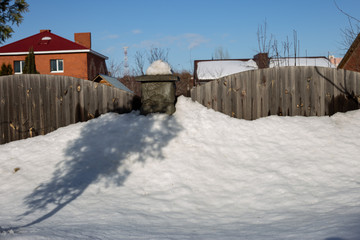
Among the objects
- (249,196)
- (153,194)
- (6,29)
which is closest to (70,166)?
(153,194)

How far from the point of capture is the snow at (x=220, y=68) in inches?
1067

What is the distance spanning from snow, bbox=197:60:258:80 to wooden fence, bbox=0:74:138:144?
18.6 m

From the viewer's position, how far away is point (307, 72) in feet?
28.1

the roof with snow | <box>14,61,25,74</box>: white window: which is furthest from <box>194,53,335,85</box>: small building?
<box>14,61,25,74</box>: white window

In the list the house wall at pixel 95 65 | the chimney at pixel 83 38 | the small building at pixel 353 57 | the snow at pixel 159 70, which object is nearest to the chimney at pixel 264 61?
the small building at pixel 353 57

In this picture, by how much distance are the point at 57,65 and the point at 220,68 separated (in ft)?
47.6

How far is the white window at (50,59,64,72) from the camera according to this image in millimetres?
29167

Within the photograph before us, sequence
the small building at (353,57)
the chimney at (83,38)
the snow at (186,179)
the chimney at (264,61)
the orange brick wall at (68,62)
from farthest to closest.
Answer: the chimney at (83,38)
the orange brick wall at (68,62)
the chimney at (264,61)
the small building at (353,57)
the snow at (186,179)

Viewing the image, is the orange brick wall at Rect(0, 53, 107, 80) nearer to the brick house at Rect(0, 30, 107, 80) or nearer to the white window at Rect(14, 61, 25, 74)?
the brick house at Rect(0, 30, 107, 80)

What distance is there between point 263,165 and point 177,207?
2.29m

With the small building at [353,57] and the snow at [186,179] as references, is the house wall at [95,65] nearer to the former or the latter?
the small building at [353,57]

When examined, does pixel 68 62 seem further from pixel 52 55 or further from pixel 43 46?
pixel 43 46

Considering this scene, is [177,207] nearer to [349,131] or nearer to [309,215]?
[309,215]

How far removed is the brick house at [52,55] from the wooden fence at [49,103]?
68.1 feet
